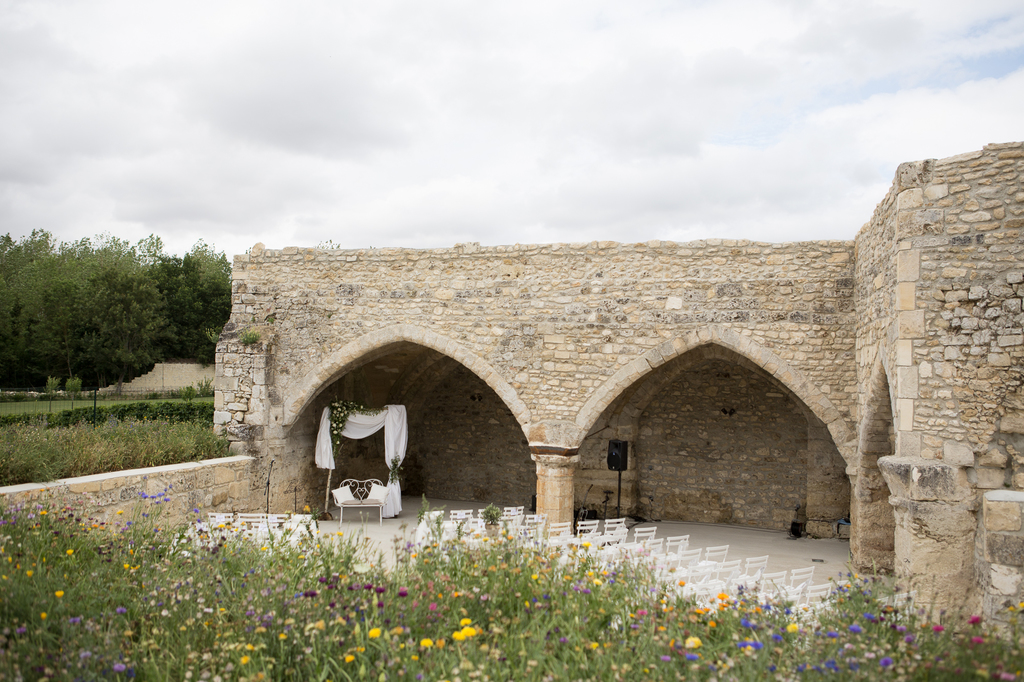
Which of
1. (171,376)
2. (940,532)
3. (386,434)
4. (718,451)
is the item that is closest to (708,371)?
(718,451)

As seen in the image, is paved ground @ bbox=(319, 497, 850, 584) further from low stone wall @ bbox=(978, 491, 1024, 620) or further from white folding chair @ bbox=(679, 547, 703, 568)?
low stone wall @ bbox=(978, 491, 1024, 620)

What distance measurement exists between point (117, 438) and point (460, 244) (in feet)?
14.1

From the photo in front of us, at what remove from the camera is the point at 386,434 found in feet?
31.7

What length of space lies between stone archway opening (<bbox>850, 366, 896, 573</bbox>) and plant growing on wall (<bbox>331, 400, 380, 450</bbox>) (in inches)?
246

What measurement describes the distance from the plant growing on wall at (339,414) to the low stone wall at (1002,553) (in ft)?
24.1

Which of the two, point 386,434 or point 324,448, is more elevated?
point 386,434

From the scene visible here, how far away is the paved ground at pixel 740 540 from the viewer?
7.29m

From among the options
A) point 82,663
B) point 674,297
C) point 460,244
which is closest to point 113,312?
point 460,244

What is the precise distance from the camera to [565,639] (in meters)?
2.54

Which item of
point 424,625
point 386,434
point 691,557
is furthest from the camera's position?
point 386,434

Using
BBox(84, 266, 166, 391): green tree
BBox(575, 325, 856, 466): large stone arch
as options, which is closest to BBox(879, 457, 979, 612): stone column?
BBox(575, 325, 856, 466): large stone arch

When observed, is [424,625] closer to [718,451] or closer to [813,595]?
[813,595]

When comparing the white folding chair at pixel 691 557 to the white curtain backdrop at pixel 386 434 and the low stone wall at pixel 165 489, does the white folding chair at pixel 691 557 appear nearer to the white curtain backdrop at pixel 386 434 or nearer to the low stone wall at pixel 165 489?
the low stone wall at pixel 165 489

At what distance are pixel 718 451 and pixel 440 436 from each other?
4529 millimetres
